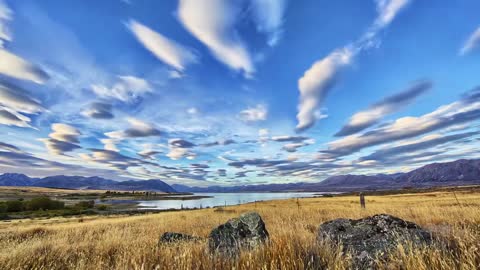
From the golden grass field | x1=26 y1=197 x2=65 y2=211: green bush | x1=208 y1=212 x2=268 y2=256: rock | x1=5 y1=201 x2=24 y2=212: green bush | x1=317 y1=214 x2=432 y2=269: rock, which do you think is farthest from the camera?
x1=26 y1=197 x2=65 y2=211: green bush

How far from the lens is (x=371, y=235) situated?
6371mm

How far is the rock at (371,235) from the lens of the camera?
5.45m

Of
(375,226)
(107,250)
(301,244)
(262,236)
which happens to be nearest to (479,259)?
(375,226)

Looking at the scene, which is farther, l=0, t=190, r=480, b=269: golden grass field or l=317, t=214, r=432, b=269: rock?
l=317, t=214, r=432, b=269: rock

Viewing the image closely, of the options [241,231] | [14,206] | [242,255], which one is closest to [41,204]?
[14,206]

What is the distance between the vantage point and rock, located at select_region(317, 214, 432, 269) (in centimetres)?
545

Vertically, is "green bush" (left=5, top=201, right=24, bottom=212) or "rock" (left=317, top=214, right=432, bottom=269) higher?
"rock" (left=317, top=214, right=432, bottom=269)

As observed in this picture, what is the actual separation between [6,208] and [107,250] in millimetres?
85236

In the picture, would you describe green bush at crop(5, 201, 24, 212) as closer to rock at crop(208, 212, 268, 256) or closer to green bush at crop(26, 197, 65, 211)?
green bush at crop(26, 197, 65, 211)

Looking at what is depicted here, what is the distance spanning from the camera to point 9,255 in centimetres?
653

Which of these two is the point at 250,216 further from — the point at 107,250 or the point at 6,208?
the point at 6,208

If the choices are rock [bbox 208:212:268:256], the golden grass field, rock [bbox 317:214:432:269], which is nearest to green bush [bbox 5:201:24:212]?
the golden grass field

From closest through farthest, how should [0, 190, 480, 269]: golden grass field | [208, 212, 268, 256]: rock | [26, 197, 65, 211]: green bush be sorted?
1. [0, 190, 480, 269]: golden grass field
2. [208, 212, 268, 256]: rock
3. [26, 197, 65, 211]: green bush

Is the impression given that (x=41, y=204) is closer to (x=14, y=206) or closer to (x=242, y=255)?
(x=14, y=206)
